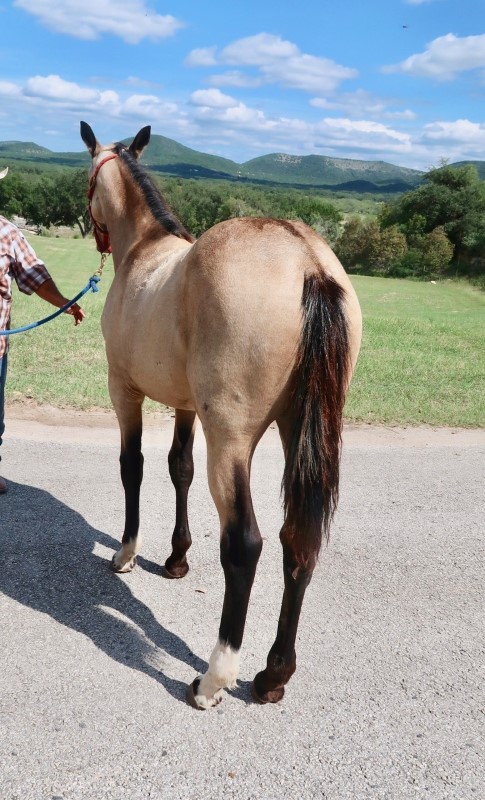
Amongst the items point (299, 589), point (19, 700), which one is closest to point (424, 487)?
point (299, 589)

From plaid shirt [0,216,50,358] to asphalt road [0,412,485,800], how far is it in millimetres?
1397

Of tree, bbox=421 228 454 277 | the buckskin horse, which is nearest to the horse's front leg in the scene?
the buckskin horse

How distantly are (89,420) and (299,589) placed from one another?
4.12m

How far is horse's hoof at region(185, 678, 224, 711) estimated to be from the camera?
2.71 meters

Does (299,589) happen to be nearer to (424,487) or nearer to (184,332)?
(184,332)

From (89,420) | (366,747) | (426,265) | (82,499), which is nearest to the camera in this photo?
(366,747)

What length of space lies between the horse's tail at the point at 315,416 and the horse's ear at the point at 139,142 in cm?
205

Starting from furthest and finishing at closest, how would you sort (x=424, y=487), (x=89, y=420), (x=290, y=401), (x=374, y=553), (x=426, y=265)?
(x=426, y=265) < (x=89, y=420) < (x=424, y=487) < (x=374, y=553) < (x=290, y=401)

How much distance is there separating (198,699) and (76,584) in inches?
49.1

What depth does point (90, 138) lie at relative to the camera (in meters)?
4.00

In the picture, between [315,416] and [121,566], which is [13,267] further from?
[315,416]

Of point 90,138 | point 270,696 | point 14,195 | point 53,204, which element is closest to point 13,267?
point 90,138

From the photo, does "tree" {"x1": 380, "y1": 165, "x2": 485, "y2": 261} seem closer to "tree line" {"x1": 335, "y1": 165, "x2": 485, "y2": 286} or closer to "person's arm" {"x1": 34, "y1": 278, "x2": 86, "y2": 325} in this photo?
"tree line" {"x1": 335, "y1": 165, "x2": 485, "y2": 286}

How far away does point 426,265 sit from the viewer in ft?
124
